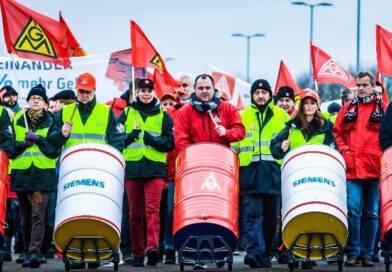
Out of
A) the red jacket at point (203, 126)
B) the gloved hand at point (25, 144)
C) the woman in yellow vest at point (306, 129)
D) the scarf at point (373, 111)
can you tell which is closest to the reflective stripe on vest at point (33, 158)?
the gloved hand at point (25, 144)

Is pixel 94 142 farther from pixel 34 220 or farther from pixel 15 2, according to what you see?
pixel 15 2

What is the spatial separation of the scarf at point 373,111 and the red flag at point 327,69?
4.27m

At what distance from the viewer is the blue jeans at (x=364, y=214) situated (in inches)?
576

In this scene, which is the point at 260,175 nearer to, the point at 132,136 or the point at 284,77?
the point at 132,136

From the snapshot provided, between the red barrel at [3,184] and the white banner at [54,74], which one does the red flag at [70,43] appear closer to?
the white banner at [54,74]

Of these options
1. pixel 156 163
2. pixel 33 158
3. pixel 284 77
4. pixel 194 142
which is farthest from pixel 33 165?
pixel 284 77

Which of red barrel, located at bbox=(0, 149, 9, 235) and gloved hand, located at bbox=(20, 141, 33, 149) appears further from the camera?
gloved hand, located at bbox=(20, 141, 33, 149)

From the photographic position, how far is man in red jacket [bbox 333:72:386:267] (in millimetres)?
14602

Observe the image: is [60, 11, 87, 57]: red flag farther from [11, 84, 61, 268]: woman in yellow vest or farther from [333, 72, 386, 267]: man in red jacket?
[333, 72, 386, 267]: man in red jacket

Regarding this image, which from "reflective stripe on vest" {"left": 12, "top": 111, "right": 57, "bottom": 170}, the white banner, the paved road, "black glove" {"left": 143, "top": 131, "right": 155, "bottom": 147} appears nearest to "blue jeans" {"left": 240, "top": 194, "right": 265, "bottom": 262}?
the paved road

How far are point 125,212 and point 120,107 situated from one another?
7.95ft

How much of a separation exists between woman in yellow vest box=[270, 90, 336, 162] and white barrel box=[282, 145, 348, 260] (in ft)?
3.71

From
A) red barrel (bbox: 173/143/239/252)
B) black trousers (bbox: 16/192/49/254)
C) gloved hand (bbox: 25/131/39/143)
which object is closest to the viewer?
red barrel (bbox: 173/143/239/252)

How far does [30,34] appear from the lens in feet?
52.6
